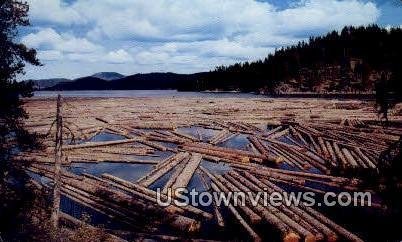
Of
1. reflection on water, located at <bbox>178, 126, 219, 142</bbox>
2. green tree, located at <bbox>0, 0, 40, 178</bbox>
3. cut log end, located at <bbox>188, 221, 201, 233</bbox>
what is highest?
green tree, located at <bbox>0, 0, 40, 178</bbox>

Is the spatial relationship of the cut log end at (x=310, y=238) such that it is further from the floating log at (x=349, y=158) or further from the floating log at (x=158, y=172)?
the floating log at (x=349, y=158)

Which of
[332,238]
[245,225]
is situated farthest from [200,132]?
[332,238]

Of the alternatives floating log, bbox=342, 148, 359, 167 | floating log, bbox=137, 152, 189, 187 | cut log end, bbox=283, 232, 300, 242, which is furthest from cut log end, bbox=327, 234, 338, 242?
floating log, bbox=342, 148, 359, 167

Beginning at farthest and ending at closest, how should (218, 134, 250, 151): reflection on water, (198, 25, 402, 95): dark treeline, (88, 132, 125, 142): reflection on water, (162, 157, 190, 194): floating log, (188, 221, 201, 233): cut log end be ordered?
1. (198, 25, 402, 95): dark treeline
2. (88, 132, 125, 142): reflection on water
3. (218, 134, 250, 151): reflection on water
4. (162, 157, 190, 194): floating log
5. (188, 221, 201, 233): cut log end

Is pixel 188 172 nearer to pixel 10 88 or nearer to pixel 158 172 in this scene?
pixel 158 172

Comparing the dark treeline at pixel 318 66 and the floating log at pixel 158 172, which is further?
the dark treeline at pixel 318 66

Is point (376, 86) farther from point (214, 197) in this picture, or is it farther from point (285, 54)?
point (285, 54)

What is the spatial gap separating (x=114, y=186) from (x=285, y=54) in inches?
5533

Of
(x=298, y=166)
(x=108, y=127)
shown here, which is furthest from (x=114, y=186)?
(x=108, y=127)

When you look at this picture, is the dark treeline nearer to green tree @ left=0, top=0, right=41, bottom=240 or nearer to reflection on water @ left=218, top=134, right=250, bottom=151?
reflection on water @ left=218, top=134, right=250, bottom=151

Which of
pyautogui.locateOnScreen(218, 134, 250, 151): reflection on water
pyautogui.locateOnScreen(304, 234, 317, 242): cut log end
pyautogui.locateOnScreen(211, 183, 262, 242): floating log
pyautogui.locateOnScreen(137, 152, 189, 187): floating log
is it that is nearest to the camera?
pyautogui.locateOnScreen(304, 234, 317, 242): cut log end

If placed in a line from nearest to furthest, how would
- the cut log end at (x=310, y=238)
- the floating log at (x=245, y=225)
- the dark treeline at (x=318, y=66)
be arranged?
the cut log end at (x=310, y=238) → the floating log at (x=245, y=225) → the dark treeline at (x=318, y=66)

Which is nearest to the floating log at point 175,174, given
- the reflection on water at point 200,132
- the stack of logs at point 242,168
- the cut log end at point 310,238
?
the stack of logs at point 242,168

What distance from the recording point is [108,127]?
1231 inches
